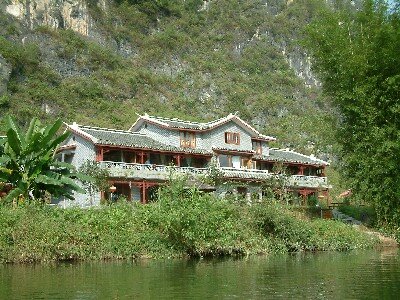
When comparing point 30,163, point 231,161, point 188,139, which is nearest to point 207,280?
point 30,163

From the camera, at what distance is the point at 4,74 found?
6838 centimetres

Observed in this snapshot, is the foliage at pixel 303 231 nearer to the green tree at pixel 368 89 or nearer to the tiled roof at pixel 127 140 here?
the green tree at pixel 368 89

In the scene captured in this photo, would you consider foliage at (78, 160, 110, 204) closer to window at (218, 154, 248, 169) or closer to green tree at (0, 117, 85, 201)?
green tree at (0, 117, 85, 201)

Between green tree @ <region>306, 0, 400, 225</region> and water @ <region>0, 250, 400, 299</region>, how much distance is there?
9303 millimetres

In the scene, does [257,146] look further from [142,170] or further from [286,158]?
[142,170]

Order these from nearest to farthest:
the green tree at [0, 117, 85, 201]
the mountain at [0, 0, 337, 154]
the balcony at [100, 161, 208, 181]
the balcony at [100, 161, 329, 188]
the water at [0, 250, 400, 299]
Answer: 1. the water at [0, 250, 400, 299]
2. the green tree at [0, 117, 85, 201]
3. the balcony at [100, 161, 208, 181]
4. the balcony at [100, 161, 329, 188]
5. the mountain at [0, 0, 337, 154]

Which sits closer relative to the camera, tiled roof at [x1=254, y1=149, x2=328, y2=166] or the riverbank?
the riverbank

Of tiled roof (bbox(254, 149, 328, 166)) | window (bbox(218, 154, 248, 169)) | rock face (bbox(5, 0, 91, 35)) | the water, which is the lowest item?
the water

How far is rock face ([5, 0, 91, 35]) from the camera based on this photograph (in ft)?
262

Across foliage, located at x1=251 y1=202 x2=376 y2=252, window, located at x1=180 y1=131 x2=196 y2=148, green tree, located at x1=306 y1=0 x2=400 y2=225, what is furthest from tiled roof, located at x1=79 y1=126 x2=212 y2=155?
foliage, located at x1=251 y1=202 x2=376 y2=252

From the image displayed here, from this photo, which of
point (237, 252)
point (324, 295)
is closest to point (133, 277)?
point (324, 295)

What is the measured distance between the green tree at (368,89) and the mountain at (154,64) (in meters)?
25.9

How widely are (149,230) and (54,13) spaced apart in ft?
221

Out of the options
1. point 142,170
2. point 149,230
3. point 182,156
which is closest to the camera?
point 149,230
